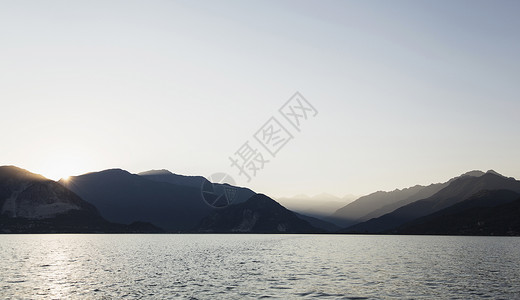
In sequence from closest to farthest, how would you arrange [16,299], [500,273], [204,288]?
[16,299] < [204,288] < [500,273]

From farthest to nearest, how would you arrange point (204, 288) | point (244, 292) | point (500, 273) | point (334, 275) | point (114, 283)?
point (500, 273), point (334, 275), point (114, 283), point (204, 288), point (244, 292)

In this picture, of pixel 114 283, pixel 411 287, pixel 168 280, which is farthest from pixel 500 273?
pixel 114 283

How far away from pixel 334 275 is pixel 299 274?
302 inches

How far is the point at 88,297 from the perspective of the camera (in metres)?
66.2

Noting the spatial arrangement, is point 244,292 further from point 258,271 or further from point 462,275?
point 462,275

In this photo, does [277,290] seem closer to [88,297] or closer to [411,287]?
[411,287]

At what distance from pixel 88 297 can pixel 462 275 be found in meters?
78.2

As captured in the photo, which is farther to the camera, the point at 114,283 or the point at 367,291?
the point at 114,283

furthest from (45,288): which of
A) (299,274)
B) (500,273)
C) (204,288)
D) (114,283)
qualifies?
(500,273)

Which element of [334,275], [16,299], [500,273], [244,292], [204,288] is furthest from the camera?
[500,273]

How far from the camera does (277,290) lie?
70562mm

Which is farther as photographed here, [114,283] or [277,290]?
[114,283]

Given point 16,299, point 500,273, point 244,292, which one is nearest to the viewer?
point 16,299

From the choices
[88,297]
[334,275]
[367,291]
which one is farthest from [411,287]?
[88,297]
